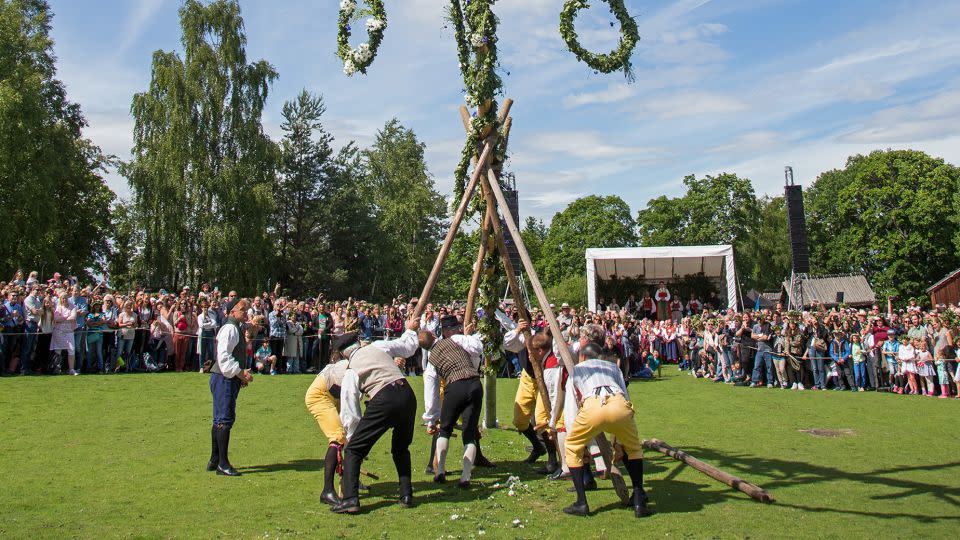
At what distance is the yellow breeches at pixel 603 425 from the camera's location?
271 inches

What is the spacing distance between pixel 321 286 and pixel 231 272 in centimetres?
1103

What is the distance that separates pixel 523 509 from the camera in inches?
280

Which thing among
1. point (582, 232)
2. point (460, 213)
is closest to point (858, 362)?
point (460, 213)

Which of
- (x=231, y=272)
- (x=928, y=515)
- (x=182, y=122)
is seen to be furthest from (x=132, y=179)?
(x=928, y=515)

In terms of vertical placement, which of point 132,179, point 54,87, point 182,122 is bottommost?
point 132,179

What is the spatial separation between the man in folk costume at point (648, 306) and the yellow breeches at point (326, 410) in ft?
90.3

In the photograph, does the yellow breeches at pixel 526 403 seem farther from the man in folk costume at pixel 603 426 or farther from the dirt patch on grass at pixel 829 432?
the dirt patch on grass at pixel 829 432

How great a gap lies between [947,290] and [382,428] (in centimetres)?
4633

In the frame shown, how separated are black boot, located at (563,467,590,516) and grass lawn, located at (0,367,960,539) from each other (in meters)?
0.12

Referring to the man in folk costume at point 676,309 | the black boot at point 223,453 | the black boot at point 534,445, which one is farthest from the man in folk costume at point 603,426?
the man in folk costume at point 676,309

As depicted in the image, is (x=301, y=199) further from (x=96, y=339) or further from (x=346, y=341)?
(x=346, y=341)

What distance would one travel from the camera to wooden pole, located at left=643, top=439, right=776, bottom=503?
7277 mm

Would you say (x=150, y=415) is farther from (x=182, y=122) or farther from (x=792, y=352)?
(x=182, y=122)

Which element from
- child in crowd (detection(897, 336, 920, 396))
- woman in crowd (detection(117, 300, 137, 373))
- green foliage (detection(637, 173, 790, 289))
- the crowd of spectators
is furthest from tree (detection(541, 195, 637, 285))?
woman in crowd (detection(117, 300, 137, 373))
